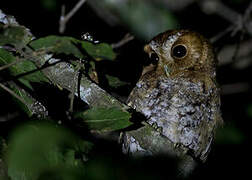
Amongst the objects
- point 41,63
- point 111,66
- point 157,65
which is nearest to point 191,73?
point 157,65

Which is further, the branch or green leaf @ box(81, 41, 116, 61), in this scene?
the branch

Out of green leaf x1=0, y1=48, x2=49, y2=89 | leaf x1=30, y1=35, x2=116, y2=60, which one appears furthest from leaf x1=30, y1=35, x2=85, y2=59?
green leaf x1=0, y1=48, x2=49, y2=89

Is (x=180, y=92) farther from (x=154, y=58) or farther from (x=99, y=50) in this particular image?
(x=99, y=50)

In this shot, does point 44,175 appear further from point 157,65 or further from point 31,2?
point 31,2

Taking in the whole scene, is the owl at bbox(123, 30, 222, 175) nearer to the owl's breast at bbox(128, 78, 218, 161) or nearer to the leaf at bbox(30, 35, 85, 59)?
the owl's breast at bbox(128, 78, 218, 161)

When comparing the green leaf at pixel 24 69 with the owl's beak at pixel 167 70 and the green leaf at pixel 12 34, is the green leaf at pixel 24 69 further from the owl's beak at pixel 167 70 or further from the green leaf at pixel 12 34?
the owl's beak at pixel 167 70
